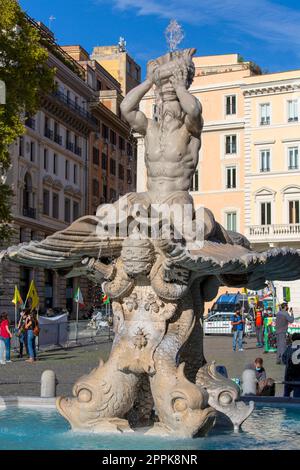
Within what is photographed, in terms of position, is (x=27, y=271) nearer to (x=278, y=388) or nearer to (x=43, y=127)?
(x=43, y=127)

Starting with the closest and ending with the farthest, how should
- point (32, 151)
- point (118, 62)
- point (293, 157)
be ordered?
point (32, 151), point (293, 157), point (118, 62)

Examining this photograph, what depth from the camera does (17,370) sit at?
1902 centimetres

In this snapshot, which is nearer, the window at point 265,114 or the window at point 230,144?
the window at point 265,114

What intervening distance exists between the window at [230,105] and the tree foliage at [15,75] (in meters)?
32.6

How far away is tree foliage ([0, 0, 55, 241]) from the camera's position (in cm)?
2375

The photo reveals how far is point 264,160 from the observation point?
54531 mm

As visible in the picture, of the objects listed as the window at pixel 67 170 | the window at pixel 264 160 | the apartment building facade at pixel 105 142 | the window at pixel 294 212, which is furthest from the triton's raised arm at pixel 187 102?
the apartment building facade at pixel 105 142

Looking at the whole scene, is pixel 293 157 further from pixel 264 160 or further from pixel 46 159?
pixel 46 159

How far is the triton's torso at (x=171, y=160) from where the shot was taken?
8617 millimetres

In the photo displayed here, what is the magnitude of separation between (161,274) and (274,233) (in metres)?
44.1

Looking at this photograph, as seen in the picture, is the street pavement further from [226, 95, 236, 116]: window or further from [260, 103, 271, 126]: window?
[226, 95, 236, 116]: window

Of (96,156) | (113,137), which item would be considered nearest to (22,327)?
(96,156)

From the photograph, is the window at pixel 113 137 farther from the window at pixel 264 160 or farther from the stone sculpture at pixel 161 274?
the stone sculpture at pixel 161 274
